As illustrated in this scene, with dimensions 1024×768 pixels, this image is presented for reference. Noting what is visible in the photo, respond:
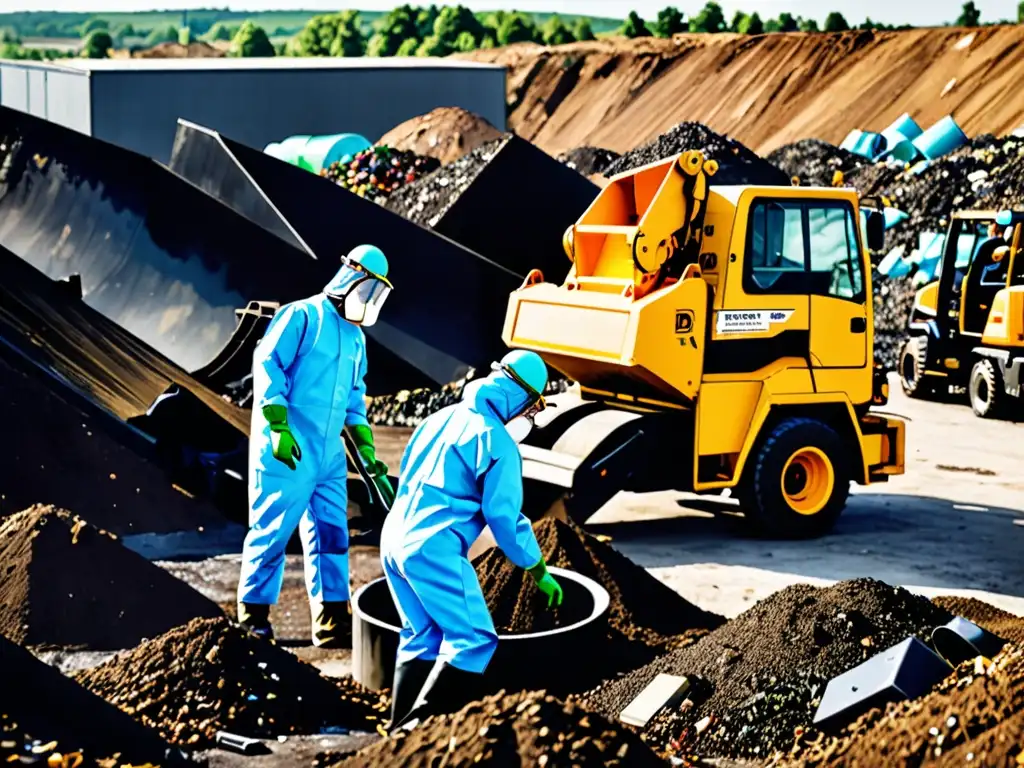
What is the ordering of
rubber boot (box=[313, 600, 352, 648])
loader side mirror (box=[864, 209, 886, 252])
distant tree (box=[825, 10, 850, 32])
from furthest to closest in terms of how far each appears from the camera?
distant tree (box=[825, 10, 850, 32])
loader side mirror (box=[864, 209, 886, 252])
rubber boot (box=[313, 600, 352, 648])

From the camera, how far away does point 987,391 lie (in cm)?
1323

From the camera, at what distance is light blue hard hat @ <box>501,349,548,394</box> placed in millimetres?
5184

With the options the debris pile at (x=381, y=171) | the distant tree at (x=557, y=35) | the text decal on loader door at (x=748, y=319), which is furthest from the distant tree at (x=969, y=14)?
the text decal on loader door at (x=748, y=319)

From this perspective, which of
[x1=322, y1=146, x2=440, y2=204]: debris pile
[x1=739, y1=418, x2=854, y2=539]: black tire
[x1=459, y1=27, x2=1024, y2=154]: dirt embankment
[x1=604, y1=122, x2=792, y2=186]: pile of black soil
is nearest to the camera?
[x1=739, y1=418, x2=854, y2=539]: black tire

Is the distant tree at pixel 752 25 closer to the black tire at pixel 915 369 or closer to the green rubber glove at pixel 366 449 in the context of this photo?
the black tire at pixel 915 369

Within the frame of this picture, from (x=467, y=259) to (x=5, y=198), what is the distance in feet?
14.8

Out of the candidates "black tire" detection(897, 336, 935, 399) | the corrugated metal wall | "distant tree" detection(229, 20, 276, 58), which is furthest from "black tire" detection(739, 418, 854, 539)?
"distant tree" detection(229, 20, 276, 58)

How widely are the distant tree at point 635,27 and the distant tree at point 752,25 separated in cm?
456

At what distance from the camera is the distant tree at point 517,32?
5569cm

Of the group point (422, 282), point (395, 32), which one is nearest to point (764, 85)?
point (395, 32)

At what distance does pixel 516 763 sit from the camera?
3.93 m

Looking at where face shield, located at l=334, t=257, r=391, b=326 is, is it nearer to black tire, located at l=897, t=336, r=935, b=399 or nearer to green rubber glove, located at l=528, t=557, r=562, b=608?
green rubber glove, located at l=528, t=557, r=562, b=608

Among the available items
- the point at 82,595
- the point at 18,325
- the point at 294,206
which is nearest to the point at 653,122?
the point at 294,206

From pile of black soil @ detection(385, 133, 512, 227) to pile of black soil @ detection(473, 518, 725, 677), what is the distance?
25.1ft
